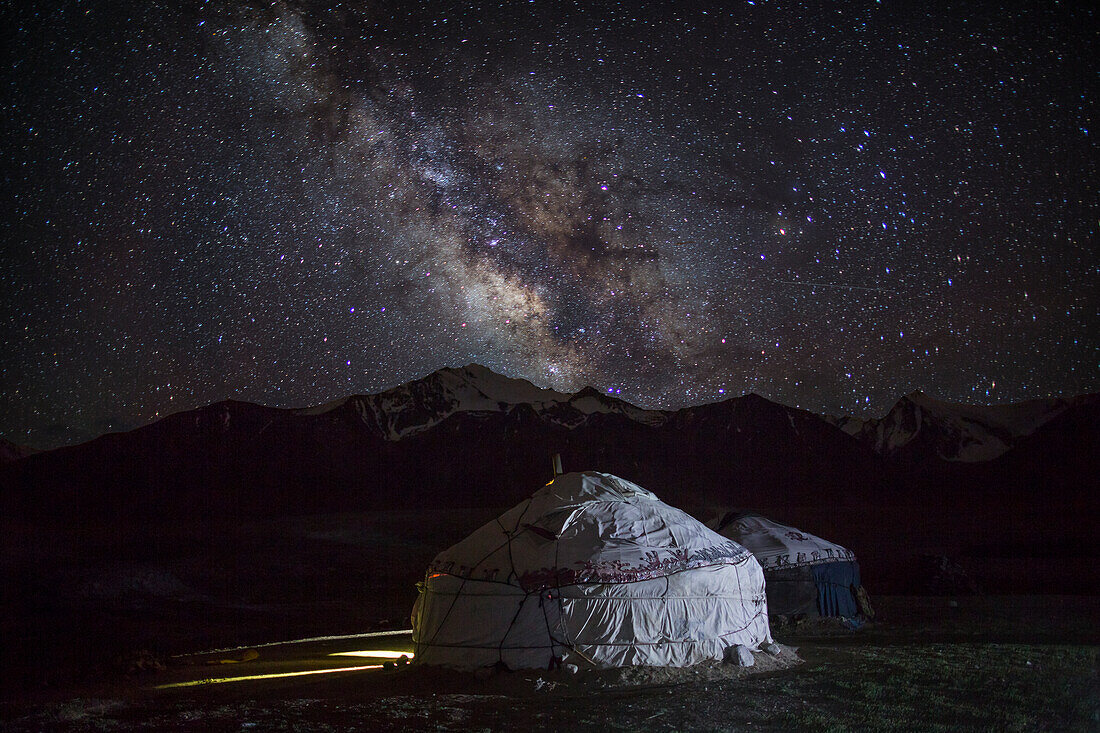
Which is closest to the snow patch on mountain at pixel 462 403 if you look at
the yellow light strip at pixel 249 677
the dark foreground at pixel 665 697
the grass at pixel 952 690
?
the yellow light strip at pixel 249 677

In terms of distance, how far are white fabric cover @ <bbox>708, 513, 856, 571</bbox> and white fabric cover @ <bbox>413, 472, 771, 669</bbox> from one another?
3.24 m

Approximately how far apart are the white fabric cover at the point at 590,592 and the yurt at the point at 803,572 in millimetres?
3315

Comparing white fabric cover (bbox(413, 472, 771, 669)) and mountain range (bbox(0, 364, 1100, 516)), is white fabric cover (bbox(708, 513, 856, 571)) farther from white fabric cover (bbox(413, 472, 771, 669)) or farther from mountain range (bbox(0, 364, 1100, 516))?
mountain range (bbox(0, 364, 1100, 516))

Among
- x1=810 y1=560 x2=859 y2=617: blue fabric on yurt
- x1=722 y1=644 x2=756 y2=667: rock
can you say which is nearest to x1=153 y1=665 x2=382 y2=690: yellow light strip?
x1=722 y1=644 x2=756 y2=667: rock

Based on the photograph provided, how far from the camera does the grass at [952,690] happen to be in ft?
20.0

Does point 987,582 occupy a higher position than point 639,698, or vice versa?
point 639,698

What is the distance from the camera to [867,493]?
52219 mm

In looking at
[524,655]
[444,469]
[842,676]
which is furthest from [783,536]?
[444,469]

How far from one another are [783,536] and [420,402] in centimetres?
5082

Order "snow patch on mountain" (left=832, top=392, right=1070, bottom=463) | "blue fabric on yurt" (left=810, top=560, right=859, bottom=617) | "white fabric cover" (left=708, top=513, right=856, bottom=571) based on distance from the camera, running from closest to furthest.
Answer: "white fabric cover" (left=708, top=513, right=856, bottom=571) → "blue fabric on yurt" (left=810, top=560, right=859, bottom=617) → "snow patch on mountain" (left=832, top=392, right=1070, bottom=463)

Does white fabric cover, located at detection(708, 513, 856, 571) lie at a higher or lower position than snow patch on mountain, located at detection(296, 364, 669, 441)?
lower

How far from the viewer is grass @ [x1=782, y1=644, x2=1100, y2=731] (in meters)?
6.09

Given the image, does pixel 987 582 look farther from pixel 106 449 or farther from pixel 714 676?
pixel 106 449

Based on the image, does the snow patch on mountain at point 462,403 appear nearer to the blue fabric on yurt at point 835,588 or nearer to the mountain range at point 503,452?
the mountain range at point 503,452
